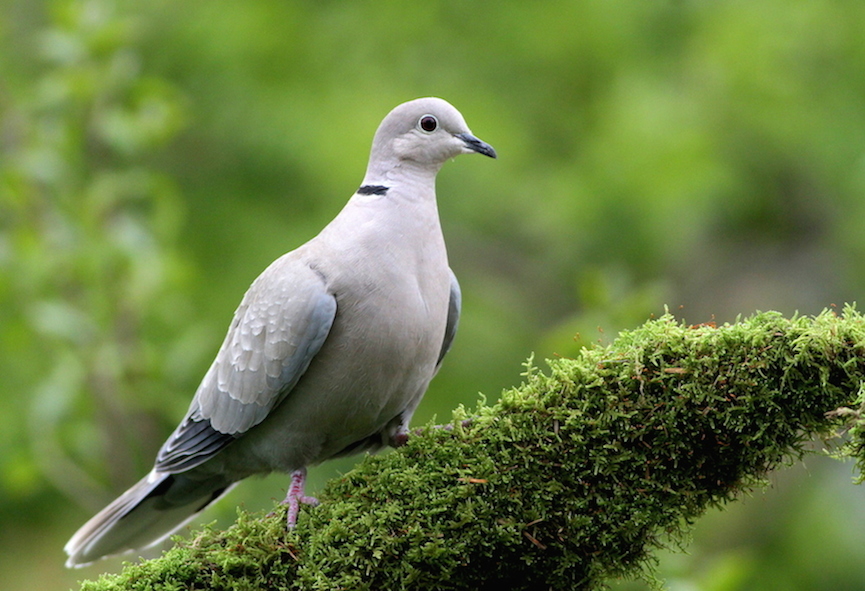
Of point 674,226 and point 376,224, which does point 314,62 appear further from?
point 376,224

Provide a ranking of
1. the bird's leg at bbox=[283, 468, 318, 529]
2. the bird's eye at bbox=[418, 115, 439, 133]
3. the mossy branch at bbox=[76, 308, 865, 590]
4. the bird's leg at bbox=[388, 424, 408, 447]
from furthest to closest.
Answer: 1. the bird's eye at bbox=[418, 115, 439, 133]
2. the bird's leg at bbox=[388, 424, 408, 447]
3. the bird's leg at bbox=[283, 468, 318, 529]
4. the mossy branch at bbox=[76, 308, 865, 590]

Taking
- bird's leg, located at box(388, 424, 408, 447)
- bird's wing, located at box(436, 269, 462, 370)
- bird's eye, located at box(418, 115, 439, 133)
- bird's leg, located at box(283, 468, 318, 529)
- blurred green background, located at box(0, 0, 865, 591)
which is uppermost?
blurred green background, located at box(0, 0, 865, 591)

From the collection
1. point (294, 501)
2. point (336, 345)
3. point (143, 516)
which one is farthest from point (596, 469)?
point (143, 516)

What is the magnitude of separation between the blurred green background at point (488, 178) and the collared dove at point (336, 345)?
1543mm

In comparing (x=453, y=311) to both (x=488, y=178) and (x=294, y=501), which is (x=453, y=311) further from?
(x=488, y=178)

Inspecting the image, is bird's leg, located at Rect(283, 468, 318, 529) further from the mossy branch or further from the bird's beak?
the bird's beak

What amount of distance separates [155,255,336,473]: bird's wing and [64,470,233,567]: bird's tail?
9.1 inches

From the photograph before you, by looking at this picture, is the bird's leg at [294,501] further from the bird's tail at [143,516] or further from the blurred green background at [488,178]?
the blurred green background at [488,178]

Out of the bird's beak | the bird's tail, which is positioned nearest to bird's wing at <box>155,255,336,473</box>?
the bird's tail

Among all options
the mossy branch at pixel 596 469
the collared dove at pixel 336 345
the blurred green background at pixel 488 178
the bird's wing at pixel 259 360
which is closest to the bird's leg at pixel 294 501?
the collared dove at pixel 336 345

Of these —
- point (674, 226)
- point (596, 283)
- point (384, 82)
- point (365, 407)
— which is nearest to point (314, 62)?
point (384, 82)

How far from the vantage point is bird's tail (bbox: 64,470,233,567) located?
4254 mm

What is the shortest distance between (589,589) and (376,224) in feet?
5.47

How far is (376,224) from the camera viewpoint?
12.5ft
